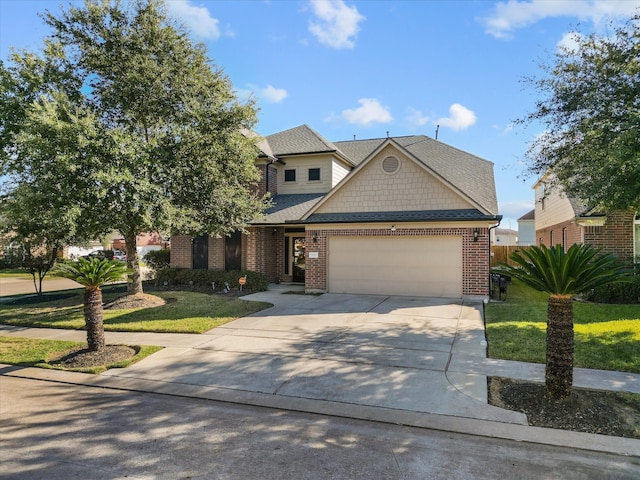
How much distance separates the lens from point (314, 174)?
781 inches

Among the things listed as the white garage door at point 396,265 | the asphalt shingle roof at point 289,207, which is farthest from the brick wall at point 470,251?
the asphalt shingle roof at point 289,207

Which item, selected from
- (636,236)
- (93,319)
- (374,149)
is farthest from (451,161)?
(93,319)

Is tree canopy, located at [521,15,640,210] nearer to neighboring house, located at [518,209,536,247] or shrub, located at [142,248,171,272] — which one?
shrub, located at [142,248,171,272]

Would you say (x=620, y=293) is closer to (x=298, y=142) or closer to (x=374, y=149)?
(x=374, y=149)

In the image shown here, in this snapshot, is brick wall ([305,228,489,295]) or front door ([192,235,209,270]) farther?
front door ([192,235,209,270])

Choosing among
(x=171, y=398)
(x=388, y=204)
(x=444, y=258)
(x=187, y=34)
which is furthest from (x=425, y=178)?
(x=171, y=398)

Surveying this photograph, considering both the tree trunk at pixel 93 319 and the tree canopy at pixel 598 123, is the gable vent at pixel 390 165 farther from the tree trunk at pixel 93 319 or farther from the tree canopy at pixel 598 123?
the tree trunk at pixel 93 319

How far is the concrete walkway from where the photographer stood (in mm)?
5238

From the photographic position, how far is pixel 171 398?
611cm

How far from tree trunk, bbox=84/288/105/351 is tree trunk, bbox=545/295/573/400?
8.12m

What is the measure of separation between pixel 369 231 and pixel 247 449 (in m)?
11.4

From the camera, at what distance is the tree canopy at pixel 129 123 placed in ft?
34.8

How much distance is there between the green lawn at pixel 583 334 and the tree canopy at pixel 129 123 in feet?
30.3

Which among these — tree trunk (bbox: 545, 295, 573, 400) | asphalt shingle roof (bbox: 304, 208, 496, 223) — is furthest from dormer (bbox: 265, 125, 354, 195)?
tree trunk (bbox: 545, 295, 573, 400)
